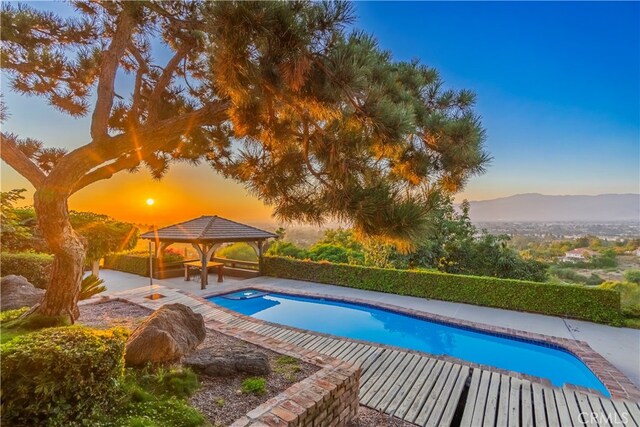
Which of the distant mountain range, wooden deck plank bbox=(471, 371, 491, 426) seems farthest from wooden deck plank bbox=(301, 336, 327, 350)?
the distant mountain range

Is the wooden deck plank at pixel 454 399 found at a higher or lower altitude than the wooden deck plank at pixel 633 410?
higher

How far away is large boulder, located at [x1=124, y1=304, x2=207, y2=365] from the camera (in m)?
3.30

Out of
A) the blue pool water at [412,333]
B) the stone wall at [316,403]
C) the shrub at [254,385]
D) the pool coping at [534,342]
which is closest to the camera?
the stone wall at [316,403]

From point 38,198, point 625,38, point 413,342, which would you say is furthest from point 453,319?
point 38,198

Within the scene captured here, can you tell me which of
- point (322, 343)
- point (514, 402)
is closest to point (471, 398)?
point (514, 402)

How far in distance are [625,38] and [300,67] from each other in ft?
25.7

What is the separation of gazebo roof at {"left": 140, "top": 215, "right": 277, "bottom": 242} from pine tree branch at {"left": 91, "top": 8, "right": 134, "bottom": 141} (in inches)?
316

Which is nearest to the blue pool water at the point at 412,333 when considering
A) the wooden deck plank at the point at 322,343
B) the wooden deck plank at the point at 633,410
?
the wooden deck plank at the point at 633,410

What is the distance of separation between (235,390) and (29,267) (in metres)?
8.81

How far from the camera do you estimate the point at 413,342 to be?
756cm

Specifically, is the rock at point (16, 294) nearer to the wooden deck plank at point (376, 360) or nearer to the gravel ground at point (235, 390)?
the gravel ground at point (235, 390)

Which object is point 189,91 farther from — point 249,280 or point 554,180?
point 554,180

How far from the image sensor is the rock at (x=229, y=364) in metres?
3.42

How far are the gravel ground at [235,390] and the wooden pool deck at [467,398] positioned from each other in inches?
11.7
